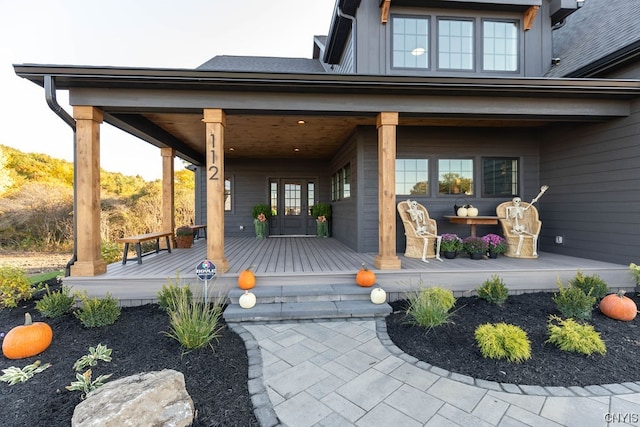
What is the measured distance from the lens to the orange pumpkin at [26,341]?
2.31 meters

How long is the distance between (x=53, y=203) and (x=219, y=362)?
9.73 m

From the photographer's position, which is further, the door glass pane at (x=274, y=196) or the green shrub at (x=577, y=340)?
the door glass pane at (x=274, y=196)

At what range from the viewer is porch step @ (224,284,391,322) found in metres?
Answer: 3.10

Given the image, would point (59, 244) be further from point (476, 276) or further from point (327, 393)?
point (476, 276)

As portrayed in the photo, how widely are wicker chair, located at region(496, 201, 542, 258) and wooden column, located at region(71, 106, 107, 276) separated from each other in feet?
20.5

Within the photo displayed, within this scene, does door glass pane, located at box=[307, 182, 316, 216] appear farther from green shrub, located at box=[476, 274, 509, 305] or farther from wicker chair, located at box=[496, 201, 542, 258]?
green shrub, located at box=[476, 274, 509, 305]

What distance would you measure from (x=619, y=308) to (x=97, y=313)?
553 centimetres

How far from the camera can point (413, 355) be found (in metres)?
2.41

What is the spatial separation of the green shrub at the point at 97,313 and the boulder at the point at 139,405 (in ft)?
5.12

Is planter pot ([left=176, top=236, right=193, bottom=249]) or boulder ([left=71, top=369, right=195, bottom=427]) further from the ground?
planter pot ([left=176, top=236, right=193, bottom=249])

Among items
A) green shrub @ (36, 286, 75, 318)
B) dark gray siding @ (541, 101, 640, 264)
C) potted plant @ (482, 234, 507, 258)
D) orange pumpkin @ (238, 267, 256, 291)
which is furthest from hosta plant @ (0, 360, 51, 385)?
dark gray siding @ (541, 101, 640, 264)

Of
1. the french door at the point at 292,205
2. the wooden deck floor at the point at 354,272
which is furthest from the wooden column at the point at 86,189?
the french door at the point at 292,205

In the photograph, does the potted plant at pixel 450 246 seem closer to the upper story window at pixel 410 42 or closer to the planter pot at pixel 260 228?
the upper story window at pixel 410 42

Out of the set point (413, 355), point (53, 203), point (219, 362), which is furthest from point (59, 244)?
point (413, 355)
